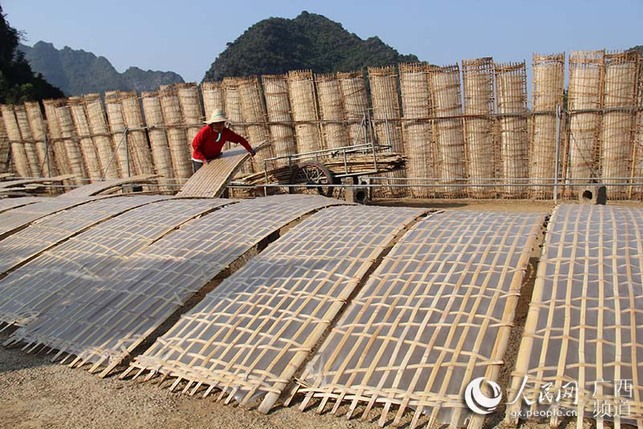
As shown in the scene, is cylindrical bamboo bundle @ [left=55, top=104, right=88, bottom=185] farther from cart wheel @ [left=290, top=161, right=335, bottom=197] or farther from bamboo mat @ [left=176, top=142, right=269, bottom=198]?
bamboo mat @ [left=176, top=142, right=269, bottom=198]

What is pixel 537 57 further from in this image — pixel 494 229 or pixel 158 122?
pixel 158 122

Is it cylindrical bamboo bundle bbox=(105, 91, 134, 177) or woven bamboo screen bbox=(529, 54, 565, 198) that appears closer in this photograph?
woven bamboo screen bbox=(529, 54, 565, 198)

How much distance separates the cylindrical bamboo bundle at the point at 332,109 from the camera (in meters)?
11.1

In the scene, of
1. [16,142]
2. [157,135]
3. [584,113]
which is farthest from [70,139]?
[584,113]

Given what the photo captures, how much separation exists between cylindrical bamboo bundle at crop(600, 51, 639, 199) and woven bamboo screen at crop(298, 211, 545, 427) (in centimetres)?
552

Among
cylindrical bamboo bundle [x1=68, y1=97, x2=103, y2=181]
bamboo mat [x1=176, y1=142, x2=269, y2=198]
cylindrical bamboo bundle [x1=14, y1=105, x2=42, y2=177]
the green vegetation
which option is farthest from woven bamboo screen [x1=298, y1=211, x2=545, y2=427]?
the green vegetation

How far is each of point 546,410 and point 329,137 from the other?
29.7ft

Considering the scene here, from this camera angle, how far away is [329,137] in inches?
447

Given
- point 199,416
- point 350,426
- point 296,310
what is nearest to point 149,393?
point 199,416

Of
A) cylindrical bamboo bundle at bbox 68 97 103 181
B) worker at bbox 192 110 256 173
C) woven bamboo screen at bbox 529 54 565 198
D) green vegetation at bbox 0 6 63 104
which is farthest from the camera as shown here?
green vegetation at bbox 0 6 63 104

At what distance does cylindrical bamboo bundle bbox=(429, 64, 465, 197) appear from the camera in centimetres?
991

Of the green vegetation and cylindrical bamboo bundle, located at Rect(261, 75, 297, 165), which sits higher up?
the green vegetation

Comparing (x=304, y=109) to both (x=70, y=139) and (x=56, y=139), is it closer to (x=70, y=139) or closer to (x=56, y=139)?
(x=70, y=139)

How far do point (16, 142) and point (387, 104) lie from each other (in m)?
13.3
